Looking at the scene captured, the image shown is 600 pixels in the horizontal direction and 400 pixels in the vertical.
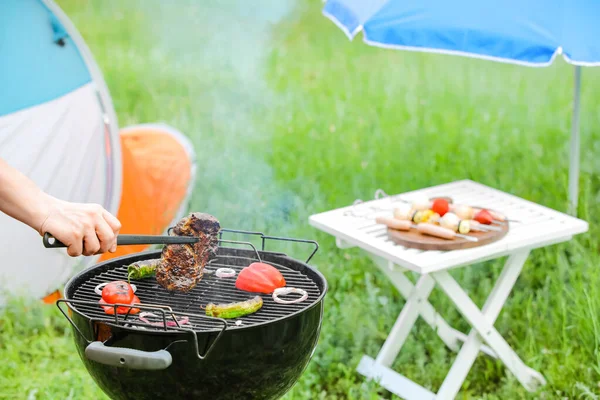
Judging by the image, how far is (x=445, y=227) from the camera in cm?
345

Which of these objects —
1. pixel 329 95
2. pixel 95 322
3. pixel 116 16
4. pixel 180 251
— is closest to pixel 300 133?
pixel 329 95

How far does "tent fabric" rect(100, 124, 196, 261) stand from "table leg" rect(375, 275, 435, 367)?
1.70 meters

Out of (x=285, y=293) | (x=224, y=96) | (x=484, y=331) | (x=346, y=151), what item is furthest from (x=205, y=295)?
(x=224, y=96)

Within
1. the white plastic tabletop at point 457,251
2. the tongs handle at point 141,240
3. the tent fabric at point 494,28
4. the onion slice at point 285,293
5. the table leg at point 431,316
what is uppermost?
the tent fabric at point 494,28

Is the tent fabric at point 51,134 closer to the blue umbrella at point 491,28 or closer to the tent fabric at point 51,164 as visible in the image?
the tent fabric at point 51,164

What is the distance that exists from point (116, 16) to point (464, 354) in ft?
24.8

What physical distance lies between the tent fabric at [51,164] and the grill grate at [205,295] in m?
1.31

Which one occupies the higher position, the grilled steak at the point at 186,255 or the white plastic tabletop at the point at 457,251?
the grilled steak at the point at 186,255

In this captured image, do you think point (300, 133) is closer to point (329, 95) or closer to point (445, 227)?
point (329, 95)

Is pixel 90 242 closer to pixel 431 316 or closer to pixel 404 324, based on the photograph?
pixel 404 324

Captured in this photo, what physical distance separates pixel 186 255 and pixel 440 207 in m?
1.41

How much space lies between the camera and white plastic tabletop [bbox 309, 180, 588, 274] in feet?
10.6

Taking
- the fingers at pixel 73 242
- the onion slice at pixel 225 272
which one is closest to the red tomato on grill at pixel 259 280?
the onion slice at pixel 225 272

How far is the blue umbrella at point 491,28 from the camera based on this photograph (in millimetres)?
3281
